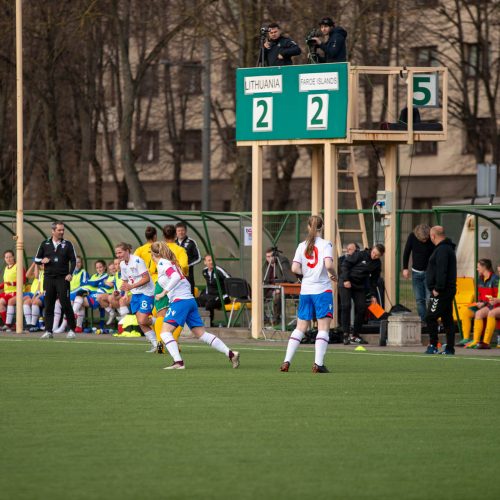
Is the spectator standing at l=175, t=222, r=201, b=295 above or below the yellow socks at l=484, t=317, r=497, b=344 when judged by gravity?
above

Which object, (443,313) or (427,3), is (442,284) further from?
(427,3)

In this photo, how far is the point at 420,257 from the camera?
25.9 meters

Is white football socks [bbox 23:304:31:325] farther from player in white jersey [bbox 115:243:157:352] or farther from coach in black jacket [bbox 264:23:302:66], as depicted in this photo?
player in white jersey [bbox 115:243:157:352]

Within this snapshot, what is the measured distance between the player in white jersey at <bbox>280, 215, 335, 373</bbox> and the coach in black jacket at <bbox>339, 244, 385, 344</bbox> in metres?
7.77

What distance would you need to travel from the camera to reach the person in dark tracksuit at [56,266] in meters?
26.9

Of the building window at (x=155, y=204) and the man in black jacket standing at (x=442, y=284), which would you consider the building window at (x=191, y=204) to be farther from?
the man in black jacket standing at (x=442, y=284)

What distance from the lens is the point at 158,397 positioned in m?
14.8

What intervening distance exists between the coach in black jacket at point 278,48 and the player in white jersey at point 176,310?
842cm

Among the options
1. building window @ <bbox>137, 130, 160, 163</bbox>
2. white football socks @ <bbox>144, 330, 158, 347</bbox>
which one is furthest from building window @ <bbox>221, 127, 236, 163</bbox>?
white football socks @ <bbox>144, 330, 158, 347</bbox>

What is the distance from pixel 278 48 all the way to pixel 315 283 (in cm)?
951

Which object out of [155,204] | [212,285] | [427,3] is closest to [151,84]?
[427,3]

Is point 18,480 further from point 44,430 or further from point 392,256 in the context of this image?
point 392,256

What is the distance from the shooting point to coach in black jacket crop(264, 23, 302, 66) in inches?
1036

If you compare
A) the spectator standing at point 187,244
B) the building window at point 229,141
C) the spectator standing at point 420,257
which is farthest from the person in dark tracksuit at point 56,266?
the building window at point 229,141
